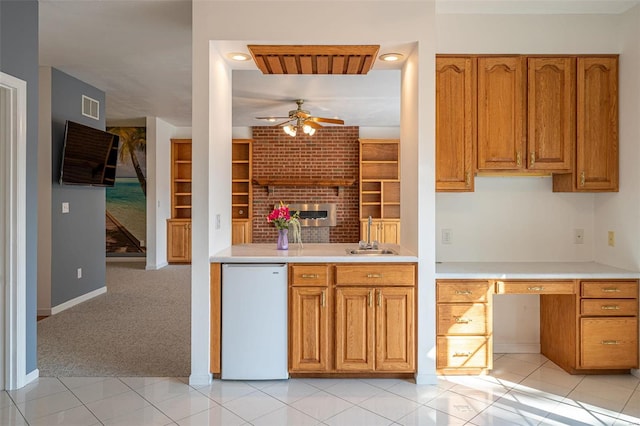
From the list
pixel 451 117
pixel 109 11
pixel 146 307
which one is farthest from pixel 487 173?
pixel 146 307

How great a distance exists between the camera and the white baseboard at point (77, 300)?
5.05 m

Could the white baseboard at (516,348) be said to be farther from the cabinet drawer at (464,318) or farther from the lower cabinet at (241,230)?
the lower cabinet at (241,230)

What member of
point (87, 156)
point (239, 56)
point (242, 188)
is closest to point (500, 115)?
point (239, 56)

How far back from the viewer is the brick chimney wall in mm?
8586

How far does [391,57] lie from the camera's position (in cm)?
339

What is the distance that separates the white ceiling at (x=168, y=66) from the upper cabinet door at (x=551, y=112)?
45cm

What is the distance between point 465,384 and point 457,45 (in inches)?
99.5

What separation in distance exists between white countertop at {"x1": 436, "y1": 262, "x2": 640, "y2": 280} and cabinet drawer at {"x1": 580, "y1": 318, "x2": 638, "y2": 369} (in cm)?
33

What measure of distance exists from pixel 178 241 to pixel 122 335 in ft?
14.8

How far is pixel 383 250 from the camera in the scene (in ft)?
→ 11.4

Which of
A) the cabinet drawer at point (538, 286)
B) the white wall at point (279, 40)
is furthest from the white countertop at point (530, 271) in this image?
the white wall at point (279, 40)

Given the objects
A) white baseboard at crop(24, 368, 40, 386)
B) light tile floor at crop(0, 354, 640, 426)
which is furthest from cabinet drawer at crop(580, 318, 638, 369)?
white baseboard at crop(24, 368, 40, 386)

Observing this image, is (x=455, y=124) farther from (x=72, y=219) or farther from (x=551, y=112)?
(x=72, y=219)

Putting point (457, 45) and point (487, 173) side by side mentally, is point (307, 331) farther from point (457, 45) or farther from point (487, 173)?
point (457, 45)
